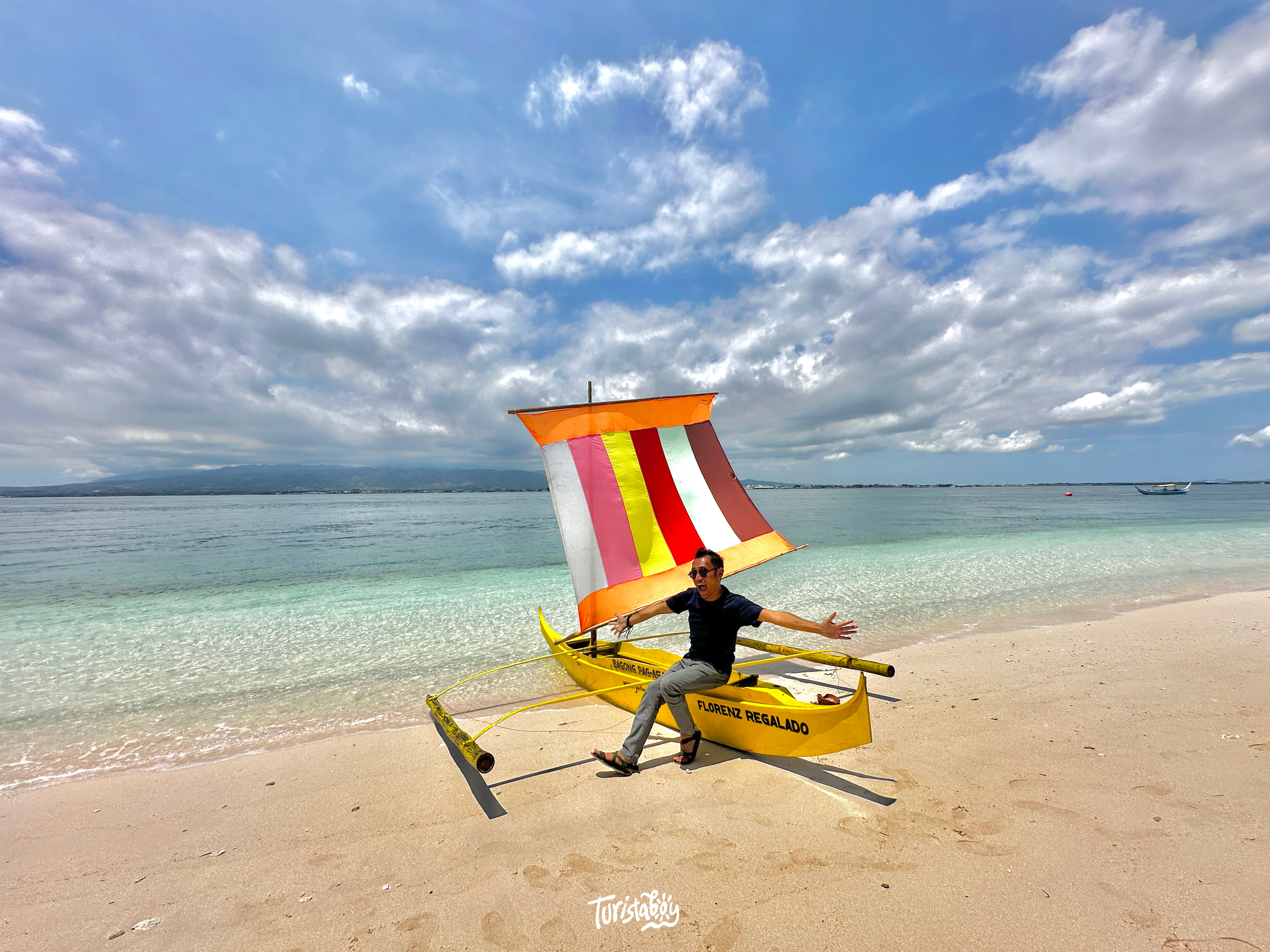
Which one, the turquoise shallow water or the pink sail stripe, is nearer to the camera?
the turquoise shallow water

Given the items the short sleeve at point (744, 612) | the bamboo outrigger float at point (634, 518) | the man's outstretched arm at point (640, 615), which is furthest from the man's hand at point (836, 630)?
the man's outstretched arm at point (640, 615)

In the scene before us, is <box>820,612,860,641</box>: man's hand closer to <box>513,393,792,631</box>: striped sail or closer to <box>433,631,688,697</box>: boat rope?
<box>513,393,792,631</box>: striped sail

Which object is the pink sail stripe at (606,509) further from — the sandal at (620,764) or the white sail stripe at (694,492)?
the sandal at (620,764)

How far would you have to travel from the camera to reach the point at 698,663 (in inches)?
213

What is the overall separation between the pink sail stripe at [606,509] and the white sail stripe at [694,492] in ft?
3.42

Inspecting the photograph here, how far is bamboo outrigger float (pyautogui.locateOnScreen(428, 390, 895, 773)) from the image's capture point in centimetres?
739

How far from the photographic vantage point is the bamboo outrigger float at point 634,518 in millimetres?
7395

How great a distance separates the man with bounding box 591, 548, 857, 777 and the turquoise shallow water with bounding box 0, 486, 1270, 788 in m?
3.35

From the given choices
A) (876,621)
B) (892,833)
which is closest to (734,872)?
(892,833)

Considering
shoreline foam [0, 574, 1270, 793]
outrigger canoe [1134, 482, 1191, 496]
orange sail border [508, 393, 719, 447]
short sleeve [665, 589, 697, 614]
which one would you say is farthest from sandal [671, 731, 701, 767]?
outrigger canoe [1134, 482, 1191, 496]

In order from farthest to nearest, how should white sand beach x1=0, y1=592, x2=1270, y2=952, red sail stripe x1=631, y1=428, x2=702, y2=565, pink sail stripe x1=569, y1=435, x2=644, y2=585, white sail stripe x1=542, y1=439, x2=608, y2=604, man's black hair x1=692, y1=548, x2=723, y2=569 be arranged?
red sail stripe x1=631, y1=428, x2=702, y2=565
pink sail stripe x1=569, y1=435, x2=644, y2=585
white sail stripe x1=542, y1=439, x2=608, y2=604
man's black hair x1=692, y1=548, x2=723, y2=569
white sand beach x1=0, y1=592, x2=1270, y2=952

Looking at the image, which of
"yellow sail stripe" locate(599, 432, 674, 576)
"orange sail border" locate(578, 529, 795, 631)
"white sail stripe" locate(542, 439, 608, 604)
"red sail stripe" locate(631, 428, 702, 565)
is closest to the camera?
"orange sail border" locate(578, 529, 795, 631)

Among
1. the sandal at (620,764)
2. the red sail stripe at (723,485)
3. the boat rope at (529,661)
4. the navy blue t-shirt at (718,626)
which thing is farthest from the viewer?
the red sail stripe at (723,485)

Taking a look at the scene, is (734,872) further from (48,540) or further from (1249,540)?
(48,540)
